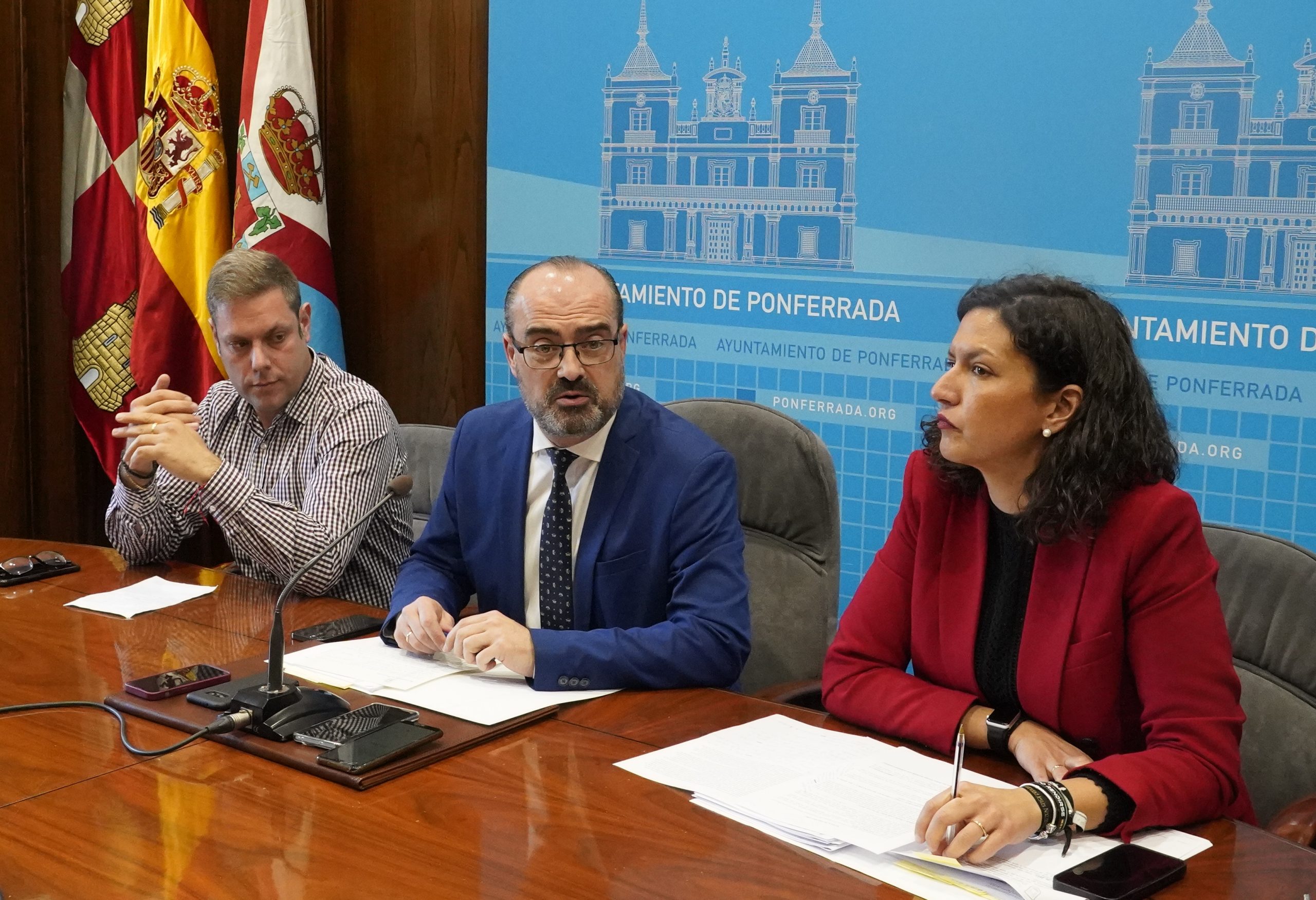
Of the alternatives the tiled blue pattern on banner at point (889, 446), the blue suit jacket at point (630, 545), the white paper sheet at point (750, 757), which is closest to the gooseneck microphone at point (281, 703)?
the blue suit jacket at point (630, 545)

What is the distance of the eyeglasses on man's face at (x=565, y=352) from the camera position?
7.06 feet

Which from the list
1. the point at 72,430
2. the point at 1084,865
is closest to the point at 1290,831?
the point at 1084,865

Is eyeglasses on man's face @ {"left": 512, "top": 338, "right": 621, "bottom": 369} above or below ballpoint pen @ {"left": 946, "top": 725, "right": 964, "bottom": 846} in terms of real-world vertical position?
above

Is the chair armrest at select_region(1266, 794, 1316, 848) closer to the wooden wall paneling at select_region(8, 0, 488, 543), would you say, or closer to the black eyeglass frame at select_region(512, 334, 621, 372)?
the black eyeglass frame at select_region(512, 334, 621, 372)

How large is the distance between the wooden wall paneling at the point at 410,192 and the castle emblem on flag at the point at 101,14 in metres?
0.62

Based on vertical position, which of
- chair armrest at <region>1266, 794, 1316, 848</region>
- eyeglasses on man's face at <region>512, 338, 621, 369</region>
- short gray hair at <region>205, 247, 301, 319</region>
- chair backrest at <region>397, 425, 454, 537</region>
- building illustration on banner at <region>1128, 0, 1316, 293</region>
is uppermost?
building illustration on banner at <region>1128, 0, 1316, 293</region>

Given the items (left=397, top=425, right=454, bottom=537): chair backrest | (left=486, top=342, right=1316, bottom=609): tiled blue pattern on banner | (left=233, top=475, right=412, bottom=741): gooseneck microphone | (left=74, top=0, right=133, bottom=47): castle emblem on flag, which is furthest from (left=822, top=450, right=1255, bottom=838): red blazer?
(left=74, top=0, right=133, bottom=47): castle emblem on flag

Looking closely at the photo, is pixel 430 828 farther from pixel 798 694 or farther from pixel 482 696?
pixel 798 694

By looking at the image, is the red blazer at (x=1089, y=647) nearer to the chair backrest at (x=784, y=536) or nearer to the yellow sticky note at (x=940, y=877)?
the yellow sticky note at (x=940, y=877)

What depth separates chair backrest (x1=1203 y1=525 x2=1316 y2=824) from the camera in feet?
6.04

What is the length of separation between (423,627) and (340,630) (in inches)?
10.6

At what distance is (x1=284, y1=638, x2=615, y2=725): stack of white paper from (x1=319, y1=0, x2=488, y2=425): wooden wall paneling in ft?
6.68

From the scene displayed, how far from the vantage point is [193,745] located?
1.63 meters

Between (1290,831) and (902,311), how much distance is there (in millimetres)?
1682
